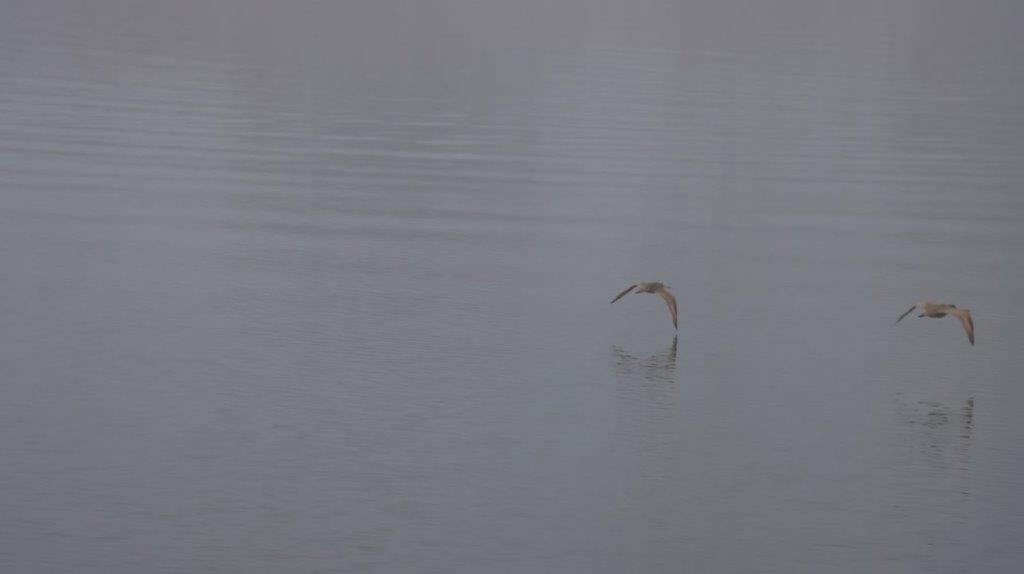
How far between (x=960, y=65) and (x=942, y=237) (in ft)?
98.2

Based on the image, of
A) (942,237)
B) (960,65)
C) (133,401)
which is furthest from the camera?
(960,65)

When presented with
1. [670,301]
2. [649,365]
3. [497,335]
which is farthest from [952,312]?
[497,335]

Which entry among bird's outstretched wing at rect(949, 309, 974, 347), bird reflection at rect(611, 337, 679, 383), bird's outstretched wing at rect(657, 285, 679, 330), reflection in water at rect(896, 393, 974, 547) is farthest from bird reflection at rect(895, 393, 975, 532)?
bird's outstretched wing at rect(657, 285, 679, 330)

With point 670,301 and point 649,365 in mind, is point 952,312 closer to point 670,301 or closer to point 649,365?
point 670,301

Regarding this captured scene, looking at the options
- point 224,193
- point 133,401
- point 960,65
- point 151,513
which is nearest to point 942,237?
point 224,193

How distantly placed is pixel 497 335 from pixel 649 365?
5.43 ft

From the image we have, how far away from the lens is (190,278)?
19.9 metres

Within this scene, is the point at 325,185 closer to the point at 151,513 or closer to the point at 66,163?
the point at 66,163

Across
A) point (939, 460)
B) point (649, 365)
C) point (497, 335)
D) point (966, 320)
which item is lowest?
point (939, 460)

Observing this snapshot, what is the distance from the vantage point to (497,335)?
18.1 m

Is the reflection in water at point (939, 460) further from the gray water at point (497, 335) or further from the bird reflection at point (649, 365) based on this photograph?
the bird reflection at point (649, 365)

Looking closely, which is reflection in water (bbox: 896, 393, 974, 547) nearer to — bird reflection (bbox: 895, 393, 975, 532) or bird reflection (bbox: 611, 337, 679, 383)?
bird reflection (bbox: 895, 393, 975, 532)

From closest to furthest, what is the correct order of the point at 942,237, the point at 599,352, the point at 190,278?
the point at 599,352 < the point at 190,278 < the point at 942,237

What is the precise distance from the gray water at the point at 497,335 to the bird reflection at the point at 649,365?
0.06 m
